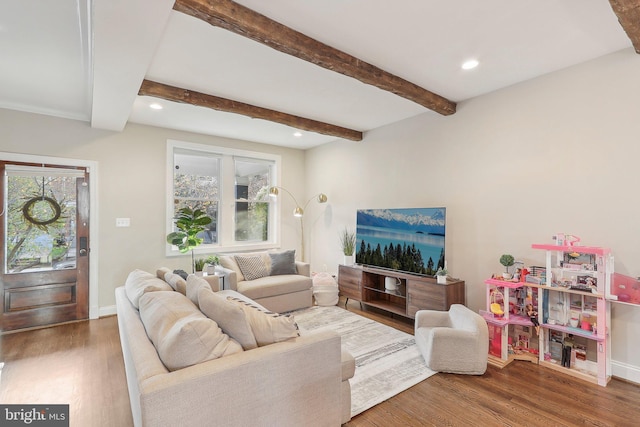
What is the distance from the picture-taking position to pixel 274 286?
13.4ft

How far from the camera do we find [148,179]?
4.55 m

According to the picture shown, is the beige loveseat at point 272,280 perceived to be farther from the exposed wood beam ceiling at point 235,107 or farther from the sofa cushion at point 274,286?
the exposed wood beam ceiling at point 235,107

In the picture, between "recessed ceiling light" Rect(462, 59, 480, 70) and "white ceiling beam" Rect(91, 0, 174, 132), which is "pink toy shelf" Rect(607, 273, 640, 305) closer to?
"recessed ceiling light" Rect(462, 59, 480, 70)

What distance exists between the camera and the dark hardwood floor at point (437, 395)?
2.05 meters

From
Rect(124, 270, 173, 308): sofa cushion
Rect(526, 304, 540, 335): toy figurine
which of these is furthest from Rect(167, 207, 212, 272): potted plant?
Rect(526, 304, 540, 335): toy figurine

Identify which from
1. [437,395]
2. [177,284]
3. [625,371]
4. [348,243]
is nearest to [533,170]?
[625,371]

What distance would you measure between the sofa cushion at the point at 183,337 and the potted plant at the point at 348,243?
309 centimetres

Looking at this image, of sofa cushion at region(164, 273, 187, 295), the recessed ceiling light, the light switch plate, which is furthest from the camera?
the light switch plate

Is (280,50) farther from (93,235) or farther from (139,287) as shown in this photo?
(93,235)

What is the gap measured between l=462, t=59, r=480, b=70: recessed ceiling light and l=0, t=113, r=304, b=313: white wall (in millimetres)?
4050

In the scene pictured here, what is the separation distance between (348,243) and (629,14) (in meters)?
3.80

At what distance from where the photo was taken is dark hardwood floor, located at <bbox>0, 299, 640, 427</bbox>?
205cm

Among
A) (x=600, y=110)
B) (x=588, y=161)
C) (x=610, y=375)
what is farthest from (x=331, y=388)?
(x=600, y=110)

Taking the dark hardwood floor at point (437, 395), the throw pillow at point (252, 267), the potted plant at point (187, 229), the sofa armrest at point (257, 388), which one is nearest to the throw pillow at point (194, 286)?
the sofa armrest at point (257, 388)
